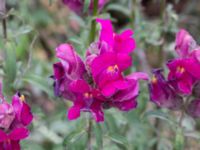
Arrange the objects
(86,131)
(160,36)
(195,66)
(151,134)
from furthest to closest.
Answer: (151,134) < (160,36) < (86,131) < (195,66)

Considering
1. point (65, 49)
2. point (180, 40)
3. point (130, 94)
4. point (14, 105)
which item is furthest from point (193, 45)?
point (14, 105)

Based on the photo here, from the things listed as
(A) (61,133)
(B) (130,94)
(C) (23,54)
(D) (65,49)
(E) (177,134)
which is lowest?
(A) (61,133)

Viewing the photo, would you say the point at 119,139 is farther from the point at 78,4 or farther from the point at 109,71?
the point at 78,4

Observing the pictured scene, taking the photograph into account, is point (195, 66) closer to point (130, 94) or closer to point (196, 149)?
point (130, 94)

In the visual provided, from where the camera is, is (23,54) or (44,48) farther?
(44,48)

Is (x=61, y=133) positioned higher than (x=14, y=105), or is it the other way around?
(x=14, y=105)

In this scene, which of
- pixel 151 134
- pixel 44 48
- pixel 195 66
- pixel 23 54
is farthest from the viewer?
pixel 44 48

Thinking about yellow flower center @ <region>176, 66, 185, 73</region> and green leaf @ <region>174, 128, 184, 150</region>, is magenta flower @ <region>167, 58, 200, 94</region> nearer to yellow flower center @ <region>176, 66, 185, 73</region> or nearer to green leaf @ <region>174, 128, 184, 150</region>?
yellow flower center @ <region>176, 66, 185, 73</region>

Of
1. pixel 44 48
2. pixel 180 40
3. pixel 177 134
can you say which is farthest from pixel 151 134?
pixel 44 48

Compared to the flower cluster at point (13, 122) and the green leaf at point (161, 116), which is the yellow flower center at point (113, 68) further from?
the green leaf at point (161, 116)
